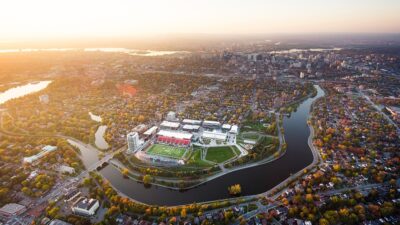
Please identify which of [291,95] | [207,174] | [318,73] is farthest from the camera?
[318,73]

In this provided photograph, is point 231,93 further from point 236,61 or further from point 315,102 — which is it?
point 236,61

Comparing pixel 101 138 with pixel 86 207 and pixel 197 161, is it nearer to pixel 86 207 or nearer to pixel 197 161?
pixel 197 161

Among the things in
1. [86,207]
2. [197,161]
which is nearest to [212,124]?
[197,161]

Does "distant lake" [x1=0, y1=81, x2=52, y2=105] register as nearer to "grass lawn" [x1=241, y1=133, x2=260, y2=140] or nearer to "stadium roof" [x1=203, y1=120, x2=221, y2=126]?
"stadium roof" [x1=203, y1=120, x2=221, y2=126]

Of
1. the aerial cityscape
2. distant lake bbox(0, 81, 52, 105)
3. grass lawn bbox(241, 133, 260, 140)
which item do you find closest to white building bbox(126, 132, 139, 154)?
the aerial cityscape

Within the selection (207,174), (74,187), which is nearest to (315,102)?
(207,174)

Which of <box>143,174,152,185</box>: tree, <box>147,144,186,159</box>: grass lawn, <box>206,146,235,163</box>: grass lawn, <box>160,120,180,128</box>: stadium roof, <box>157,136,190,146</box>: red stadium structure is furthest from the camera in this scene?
<box>160,120,180,128</box>: stadium roof

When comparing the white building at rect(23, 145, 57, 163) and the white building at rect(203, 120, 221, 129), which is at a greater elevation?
the white building at rect(203, 120, 221, 129)
